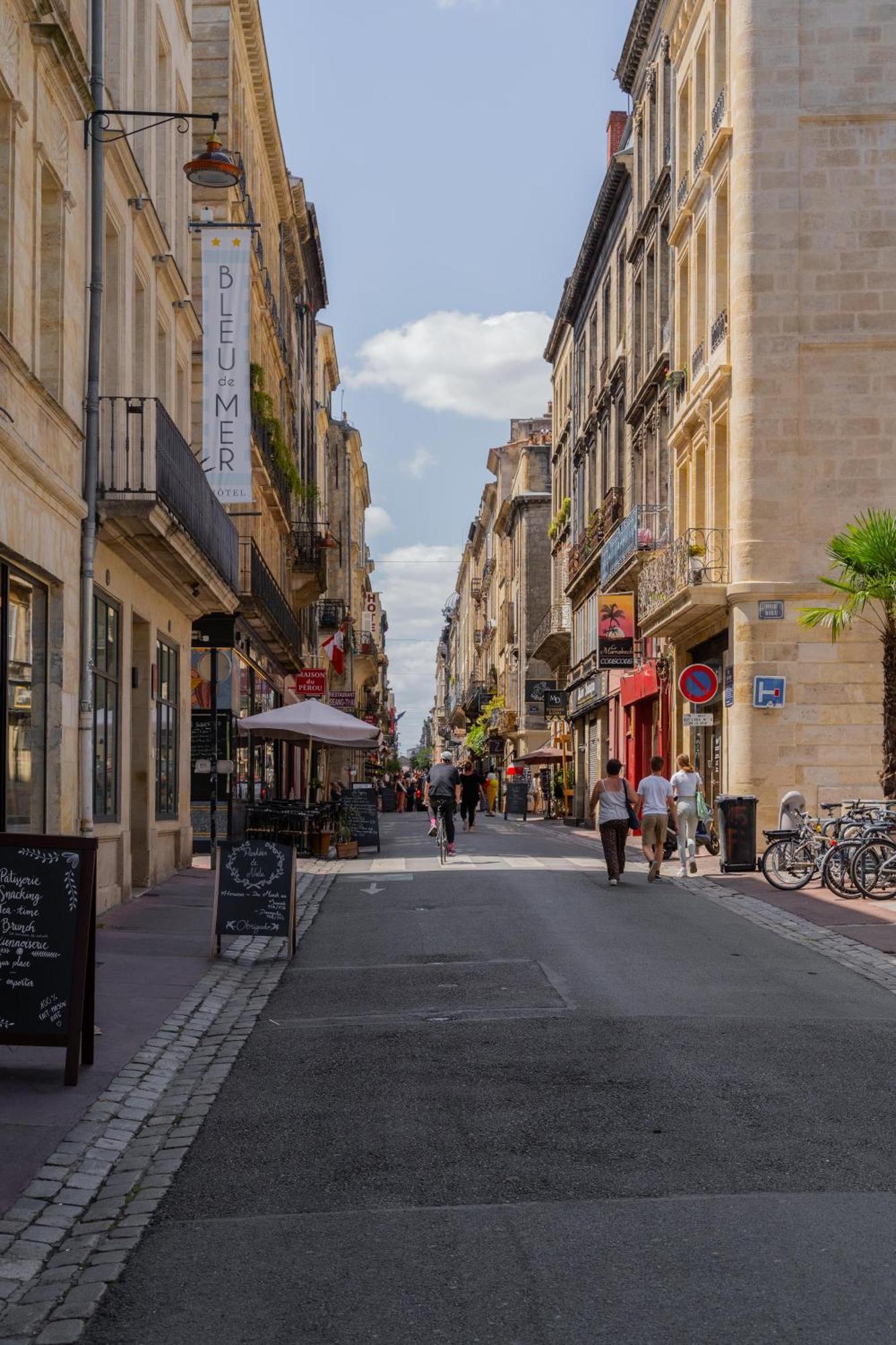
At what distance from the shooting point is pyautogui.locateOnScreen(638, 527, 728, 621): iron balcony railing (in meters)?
27.3

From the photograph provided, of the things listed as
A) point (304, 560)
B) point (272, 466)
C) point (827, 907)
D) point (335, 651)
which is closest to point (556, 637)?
point (335, 651)

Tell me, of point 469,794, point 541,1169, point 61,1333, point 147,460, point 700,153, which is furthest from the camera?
point 469,794

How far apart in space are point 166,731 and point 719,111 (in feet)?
49.6

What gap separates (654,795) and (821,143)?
11734 mm

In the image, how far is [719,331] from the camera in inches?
1115

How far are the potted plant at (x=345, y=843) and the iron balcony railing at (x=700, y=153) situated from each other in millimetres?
13691

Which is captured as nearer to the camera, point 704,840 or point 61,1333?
point 61,1333

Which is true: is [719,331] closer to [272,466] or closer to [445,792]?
[445,792]

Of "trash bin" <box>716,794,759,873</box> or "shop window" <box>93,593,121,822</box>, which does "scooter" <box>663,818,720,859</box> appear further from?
"shop window" <box>93,593,121,822</box>

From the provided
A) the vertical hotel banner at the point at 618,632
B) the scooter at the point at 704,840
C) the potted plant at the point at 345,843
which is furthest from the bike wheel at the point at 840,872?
the vertical hotel banner at the point at 618,632

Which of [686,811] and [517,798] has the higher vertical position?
[686,811]

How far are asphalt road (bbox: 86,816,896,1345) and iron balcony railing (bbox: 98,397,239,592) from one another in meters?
6.63

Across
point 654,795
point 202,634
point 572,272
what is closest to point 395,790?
point 572,272

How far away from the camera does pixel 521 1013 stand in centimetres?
952
